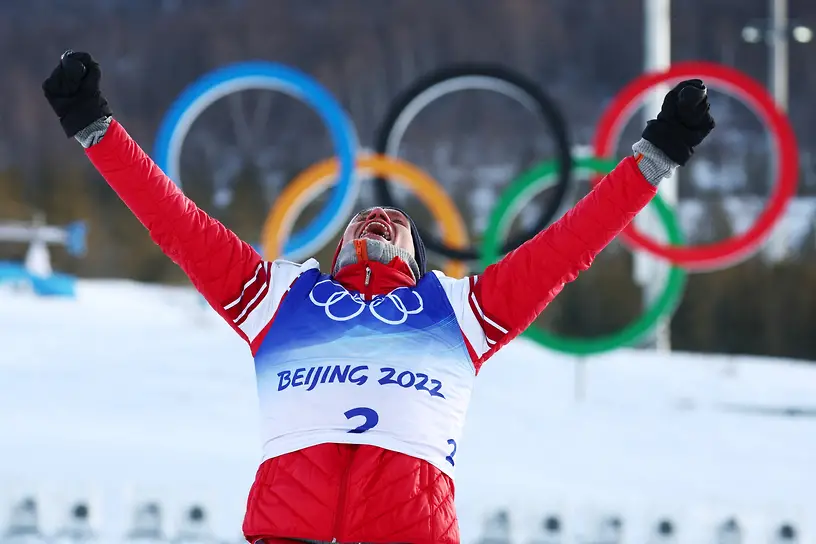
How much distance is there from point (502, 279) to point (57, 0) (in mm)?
32204

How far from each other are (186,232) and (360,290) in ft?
1.26

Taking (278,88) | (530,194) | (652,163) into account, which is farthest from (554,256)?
(278,88)

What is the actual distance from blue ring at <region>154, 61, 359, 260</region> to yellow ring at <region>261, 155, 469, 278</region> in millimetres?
150

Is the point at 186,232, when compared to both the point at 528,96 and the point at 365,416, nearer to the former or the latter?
the point at 365,416

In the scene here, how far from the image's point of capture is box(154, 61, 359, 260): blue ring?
8242 mm

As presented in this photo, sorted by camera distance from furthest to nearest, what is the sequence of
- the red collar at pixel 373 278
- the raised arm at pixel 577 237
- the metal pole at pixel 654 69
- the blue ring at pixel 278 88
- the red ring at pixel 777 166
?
1. the metal pole at pixel 654 69
2. the blue ring at pixel 278 88
3. the red ring at pixel 777 166
4. the red collar at pixel 373 278
5. the raised arm at pixel 577 237

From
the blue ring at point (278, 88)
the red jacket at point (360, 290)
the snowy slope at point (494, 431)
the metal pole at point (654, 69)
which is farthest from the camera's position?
the metal pole at point (654, 69)

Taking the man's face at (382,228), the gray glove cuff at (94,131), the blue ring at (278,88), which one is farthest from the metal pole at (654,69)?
the gray glove cuff at (94,131)

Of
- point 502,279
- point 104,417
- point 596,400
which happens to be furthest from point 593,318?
point 502,279

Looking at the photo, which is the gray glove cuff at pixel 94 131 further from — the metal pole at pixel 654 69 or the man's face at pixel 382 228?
the metal pole at pixel 654 69

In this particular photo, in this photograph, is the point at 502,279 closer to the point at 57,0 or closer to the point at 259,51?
the point at 259,51

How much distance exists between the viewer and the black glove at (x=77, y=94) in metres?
2.12

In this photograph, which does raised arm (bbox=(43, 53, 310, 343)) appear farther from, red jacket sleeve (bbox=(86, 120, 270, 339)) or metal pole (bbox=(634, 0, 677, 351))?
metal pole (bbox=(634, 0, 677, 351))

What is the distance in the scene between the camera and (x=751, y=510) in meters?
5.28
